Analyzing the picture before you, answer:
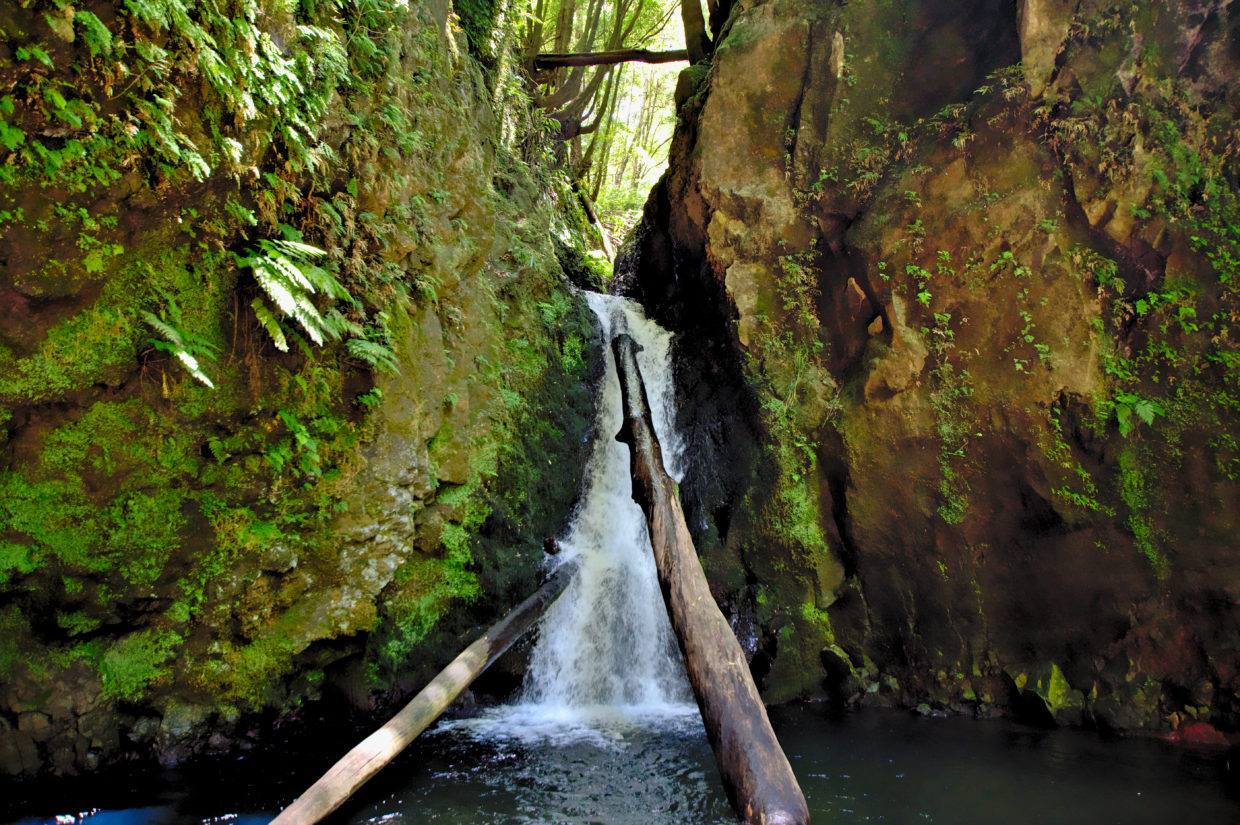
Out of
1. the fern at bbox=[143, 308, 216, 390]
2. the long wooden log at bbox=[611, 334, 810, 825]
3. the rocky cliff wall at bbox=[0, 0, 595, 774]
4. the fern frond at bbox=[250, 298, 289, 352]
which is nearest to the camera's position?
the long wooden log at bbox=[611, 334, 810, 825]

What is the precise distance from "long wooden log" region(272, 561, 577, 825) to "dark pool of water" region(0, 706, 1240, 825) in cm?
49

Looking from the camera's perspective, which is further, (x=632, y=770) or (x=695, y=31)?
(x=695, y=31)

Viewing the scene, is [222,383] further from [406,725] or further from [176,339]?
[406,725]

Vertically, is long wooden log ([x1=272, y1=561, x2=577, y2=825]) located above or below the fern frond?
below

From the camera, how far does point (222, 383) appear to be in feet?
14.3

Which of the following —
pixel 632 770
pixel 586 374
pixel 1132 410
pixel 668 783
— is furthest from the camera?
pixel 586 374

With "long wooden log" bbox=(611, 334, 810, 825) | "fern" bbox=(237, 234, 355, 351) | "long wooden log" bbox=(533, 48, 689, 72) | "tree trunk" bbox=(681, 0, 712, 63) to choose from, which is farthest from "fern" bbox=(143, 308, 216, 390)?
"long wooden log" bbox=(533, 48, 689, 72)

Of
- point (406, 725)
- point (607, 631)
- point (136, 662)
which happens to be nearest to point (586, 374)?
point (607, 631)

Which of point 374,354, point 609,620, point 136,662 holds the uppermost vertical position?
point 374,354

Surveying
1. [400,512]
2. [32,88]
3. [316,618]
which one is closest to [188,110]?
[32,88]

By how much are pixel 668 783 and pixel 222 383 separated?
14.9 ft

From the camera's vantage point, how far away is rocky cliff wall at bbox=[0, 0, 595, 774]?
3.52m

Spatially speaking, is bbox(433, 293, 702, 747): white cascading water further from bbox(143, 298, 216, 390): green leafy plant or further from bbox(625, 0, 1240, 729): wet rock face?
bbox(143, 298, 216, 390): green leafy plant

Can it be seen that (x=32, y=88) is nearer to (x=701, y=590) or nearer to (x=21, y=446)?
(x=21, y=446)
